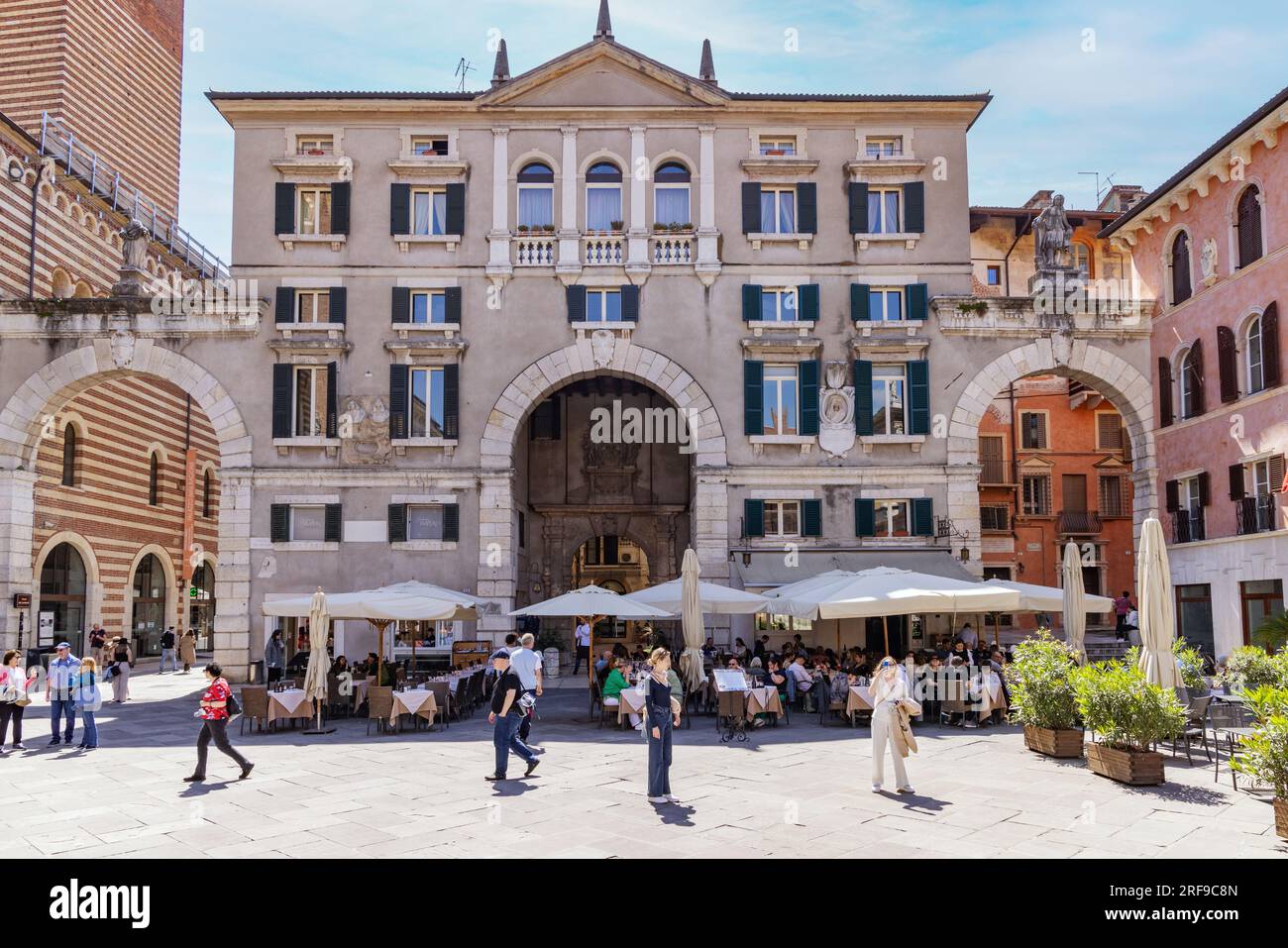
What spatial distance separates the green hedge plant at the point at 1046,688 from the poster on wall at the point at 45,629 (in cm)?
2695

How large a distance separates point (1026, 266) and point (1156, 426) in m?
15.2

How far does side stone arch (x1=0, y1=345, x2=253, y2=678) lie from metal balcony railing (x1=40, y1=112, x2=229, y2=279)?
736 centimetres

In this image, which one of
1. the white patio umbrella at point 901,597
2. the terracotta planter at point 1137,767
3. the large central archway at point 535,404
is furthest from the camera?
the large central archway at point 535,404

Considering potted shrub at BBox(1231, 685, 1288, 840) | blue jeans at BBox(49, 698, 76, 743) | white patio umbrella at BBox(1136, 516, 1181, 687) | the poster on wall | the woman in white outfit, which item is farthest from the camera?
Answer: the poster on wall

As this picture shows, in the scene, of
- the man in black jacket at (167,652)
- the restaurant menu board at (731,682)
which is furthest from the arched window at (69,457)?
the restaurant menu board at (731,682)

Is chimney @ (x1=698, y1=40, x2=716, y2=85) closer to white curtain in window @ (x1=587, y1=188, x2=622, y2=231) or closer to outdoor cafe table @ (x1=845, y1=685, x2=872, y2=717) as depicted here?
white curtain in window @ (x1=587, y1=188, x2=622, y2=231)

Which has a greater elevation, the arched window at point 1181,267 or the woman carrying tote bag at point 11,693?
the arched window at point 1181,267

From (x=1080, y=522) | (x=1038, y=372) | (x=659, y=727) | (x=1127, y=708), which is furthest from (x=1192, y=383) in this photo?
(x=659, y=727)

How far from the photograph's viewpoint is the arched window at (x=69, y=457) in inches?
1238

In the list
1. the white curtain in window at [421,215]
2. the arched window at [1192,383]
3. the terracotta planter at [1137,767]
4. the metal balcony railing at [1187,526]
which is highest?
the white curtain in window at [421,215]

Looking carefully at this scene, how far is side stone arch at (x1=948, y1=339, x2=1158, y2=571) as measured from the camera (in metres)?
26.8

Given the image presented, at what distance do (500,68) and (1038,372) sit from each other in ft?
54.0

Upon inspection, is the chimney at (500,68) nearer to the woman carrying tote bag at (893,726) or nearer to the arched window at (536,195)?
the arched window at (536,195)

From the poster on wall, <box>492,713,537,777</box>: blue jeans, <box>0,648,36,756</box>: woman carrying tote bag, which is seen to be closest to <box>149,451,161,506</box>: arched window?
the poster on wall
